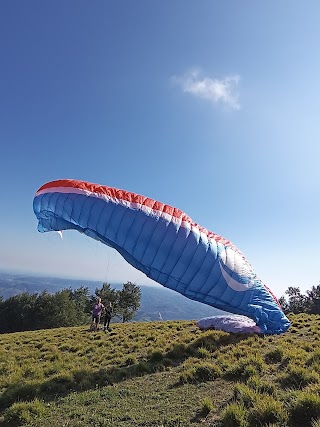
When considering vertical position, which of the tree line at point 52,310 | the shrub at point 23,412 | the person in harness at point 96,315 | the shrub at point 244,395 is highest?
the shrub at point 244,395

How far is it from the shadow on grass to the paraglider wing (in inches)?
71.3

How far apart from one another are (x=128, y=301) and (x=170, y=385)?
50365mm

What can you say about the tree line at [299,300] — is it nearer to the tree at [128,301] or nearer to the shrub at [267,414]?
the tree at [128,301]

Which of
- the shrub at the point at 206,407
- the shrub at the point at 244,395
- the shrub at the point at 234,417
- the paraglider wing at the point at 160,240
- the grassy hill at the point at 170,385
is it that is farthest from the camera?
the paraglider wing at the point at 160,240

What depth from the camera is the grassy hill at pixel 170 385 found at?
216 inches

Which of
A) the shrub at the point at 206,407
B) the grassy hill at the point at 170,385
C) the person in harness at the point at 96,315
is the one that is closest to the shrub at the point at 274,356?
the grassy hill at the point at 170,385

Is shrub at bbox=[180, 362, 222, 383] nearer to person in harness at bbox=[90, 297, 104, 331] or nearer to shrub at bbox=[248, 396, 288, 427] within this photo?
shrub at bbox=[248, 396, 288, 427]

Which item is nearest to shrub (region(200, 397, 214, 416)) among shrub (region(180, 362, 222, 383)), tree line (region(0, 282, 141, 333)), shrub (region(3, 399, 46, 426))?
shrub (region(180, 362, 222, 383))

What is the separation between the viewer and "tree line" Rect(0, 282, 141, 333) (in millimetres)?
49469

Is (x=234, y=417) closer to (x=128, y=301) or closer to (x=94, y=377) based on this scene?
(x=94, y=377)

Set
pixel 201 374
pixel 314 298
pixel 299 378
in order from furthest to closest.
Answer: pixel 314 298 < pixel 201 374 < pixel 299 378

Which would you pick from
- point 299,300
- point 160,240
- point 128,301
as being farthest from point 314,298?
point 160,240

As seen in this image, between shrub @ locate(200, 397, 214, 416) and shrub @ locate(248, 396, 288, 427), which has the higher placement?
shrub @ locate(248, 396, 288, 427)

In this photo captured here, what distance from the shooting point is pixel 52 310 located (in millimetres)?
50250
